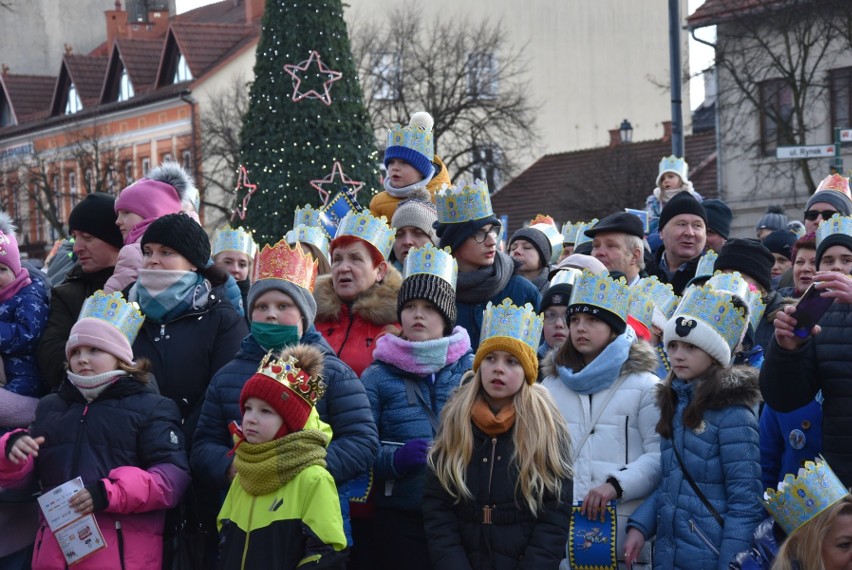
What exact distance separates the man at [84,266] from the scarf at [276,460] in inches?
60.4

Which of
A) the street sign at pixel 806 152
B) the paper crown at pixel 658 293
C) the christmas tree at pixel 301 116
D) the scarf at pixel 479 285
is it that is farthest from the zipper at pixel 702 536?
the christmas tree at pixel 301 116

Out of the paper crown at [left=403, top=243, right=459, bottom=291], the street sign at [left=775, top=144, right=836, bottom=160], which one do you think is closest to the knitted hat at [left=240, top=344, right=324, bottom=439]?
the paper crown at [left=403, top=243, right=459, bottom=291]

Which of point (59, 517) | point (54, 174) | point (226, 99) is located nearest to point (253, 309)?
point (59, 517)

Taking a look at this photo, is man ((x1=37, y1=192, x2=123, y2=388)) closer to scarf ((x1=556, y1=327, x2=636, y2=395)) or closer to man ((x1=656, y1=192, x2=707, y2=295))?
scarf ((x1=556, y1=327, x2=636, y2=395))

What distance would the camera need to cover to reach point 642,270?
350 inches

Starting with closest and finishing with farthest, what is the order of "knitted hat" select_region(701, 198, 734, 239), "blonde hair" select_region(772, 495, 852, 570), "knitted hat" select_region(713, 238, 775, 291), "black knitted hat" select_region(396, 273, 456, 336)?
"blonde hair" select_region(772, 495, 852, 570) → "black knitted hat" select_region(396, 273, 456, 336) → "knitted hat" select_region(713, 238, 775, 291) → "knitted hat" select_region(701, 198, 734, 239)

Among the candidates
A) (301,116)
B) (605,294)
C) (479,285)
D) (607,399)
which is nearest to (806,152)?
(301,116)

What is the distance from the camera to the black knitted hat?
6730 mm

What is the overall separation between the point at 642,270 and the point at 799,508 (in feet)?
12.2

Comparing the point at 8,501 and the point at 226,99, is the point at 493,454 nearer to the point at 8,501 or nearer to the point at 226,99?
the point at 8,501

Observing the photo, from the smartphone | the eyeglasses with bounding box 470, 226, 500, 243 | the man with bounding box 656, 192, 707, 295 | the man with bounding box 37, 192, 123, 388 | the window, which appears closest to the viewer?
the smartphone

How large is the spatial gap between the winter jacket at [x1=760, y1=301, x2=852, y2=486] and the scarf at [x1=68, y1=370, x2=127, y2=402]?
9.44 feet

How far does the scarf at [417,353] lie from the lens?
21.6 feet

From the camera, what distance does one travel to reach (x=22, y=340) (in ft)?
22.8
